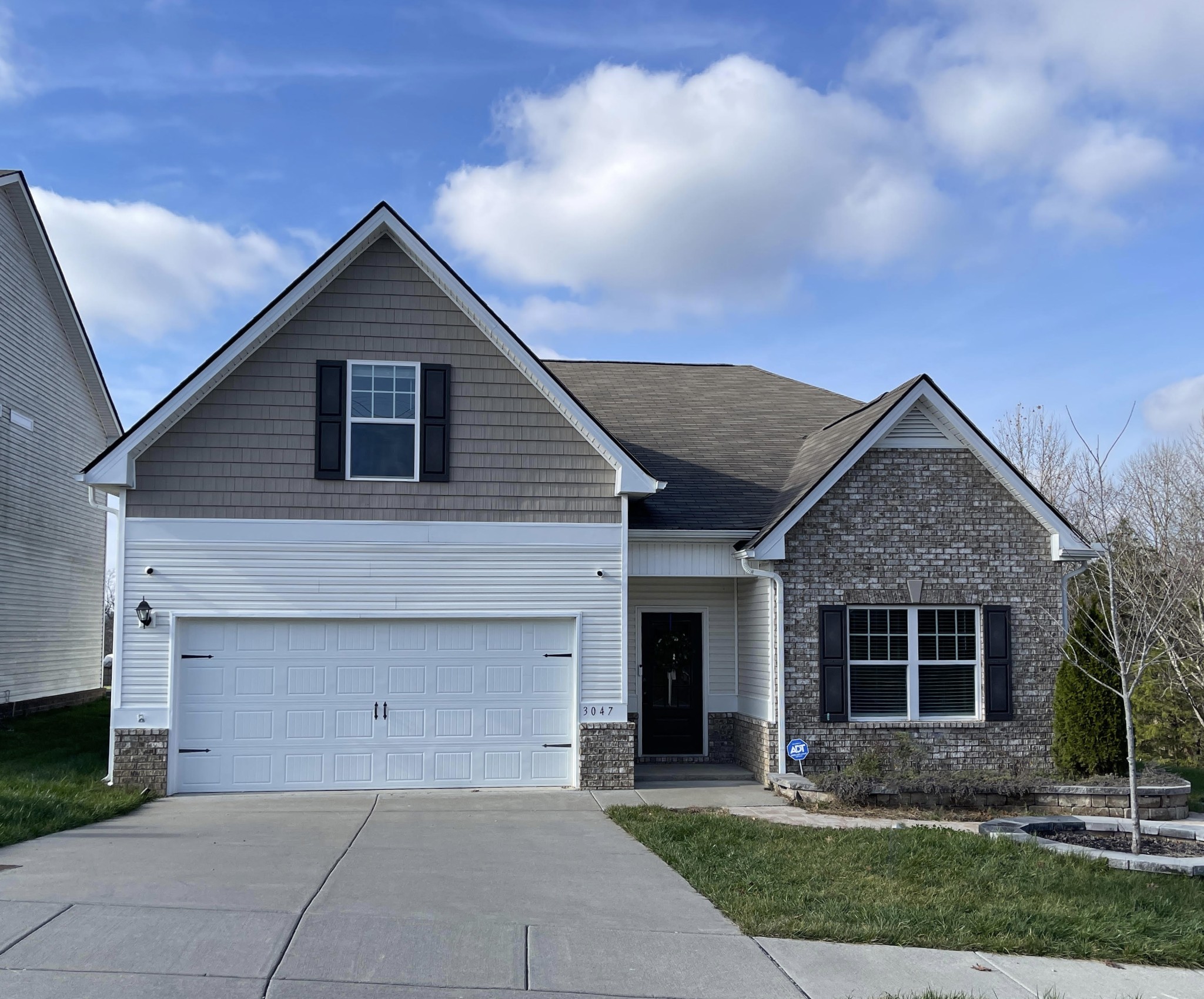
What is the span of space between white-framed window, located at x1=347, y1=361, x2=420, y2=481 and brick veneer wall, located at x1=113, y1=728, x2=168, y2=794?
394 cm

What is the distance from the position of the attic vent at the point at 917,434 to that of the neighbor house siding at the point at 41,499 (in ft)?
47.4

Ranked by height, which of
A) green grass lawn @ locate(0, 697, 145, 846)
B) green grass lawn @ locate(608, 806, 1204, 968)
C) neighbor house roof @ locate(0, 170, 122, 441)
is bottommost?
green grass lawn @ locate(608, 806, 1204, 968)

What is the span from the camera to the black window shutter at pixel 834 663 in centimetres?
1390

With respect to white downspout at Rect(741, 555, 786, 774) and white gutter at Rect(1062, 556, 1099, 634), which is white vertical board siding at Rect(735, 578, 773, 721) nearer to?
white downspout at Rect(741, 555, 786, 774)

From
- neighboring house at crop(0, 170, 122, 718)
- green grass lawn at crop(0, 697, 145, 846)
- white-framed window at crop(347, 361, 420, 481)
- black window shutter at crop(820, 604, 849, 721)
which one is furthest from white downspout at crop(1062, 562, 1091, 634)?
neighboring house at crop(0, 170, 122, 718)

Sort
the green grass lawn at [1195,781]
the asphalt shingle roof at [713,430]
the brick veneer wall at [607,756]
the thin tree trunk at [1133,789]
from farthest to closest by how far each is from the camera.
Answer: the asphalt shingle roof at [713,430]
the brick veneer wall at [607,756]
the green grass lawn at [1195,781]
the thin tree trunk at [1133,789]

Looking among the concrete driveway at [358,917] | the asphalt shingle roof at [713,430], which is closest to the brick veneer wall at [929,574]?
the asphalt shingle roof at [713,430]

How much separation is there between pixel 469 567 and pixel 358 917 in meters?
6.78

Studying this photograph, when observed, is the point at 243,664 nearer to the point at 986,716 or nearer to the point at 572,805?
the point at 572,805

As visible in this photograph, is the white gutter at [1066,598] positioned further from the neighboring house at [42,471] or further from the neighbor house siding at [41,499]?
the neighbor house siding at [41,499]

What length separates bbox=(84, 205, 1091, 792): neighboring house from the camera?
1326 cm

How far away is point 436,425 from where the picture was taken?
13758 millimetres

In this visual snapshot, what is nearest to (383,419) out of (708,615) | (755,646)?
(708,615)

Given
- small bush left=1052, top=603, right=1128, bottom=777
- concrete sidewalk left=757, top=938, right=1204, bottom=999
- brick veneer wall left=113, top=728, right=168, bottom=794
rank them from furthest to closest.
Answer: small bush left=1052, top=603, right=1128, bottom=777 < brick veneer wall left=113, top=728, right=168, bottom=794 < concrete sidewalk left=757, top=938, right=1204, bottom=999
